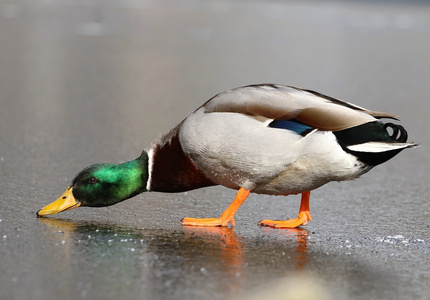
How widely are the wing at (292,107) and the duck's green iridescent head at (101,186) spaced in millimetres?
520

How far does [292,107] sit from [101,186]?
3.48 feet

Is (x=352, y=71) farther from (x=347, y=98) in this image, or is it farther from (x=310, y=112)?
(x=310, y=112)

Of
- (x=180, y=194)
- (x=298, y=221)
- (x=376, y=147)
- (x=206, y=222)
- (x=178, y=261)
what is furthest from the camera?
(x=180, y=194)

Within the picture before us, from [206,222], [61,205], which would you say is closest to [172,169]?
[206,222]

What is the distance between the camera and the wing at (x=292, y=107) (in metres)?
4.13

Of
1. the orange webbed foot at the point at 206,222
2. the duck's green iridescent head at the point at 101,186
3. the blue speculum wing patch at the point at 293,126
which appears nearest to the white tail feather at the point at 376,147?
the blue speculum wing patch at the point at 293,126

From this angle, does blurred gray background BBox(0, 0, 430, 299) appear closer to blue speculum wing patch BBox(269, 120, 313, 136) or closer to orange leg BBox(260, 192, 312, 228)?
orange leg BBox(260, 192, 312, 228)

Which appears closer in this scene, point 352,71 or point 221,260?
point 221,260

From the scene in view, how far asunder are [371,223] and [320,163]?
0.62 meters

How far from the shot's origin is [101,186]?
444 centimetres

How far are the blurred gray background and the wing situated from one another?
1.91 feet

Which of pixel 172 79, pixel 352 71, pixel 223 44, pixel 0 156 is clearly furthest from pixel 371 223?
pixel 223 44

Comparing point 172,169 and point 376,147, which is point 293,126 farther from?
point 172,169

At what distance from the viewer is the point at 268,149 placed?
4.24 m
